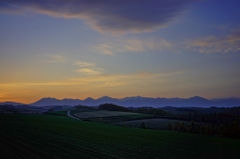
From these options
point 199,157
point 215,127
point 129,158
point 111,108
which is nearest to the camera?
point 129,158

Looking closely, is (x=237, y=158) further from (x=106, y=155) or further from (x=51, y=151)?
(x=51, y=151)

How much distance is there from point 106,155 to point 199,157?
398 inches

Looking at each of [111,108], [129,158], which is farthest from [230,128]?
[111,108]

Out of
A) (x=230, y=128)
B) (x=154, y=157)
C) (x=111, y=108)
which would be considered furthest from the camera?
(x=111, y=108)

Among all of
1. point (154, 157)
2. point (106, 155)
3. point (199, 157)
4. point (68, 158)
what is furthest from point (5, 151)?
point (199, 157)

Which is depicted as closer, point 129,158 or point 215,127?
point 129,158

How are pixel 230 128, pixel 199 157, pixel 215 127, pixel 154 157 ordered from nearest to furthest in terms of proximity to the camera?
1. pixel 154 157
2. pixel 199 157
3. pixel 230 128
4. pixel 215 127

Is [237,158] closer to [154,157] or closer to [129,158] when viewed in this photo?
[154,157]

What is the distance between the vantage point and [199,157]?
26.8 m

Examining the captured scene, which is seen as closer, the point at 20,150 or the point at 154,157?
the point at 20,150

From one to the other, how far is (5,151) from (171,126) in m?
65.3

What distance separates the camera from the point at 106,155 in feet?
77.0

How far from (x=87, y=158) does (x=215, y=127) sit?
54.9m

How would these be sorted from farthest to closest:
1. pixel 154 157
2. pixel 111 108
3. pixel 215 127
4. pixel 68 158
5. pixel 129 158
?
1. pixel 111 108
2. pixel 215 127
3. pixel 154 157
4. pixel 129 158
5. pixel 68 158
